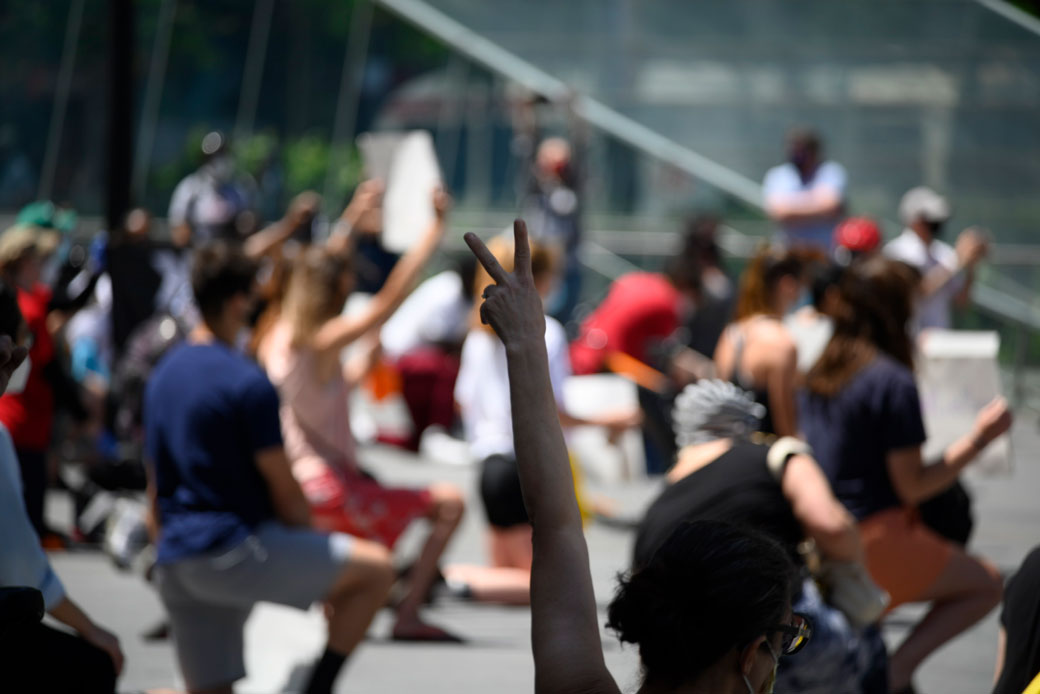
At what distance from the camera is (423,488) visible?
7.14 metres

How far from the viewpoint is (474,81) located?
18.6m

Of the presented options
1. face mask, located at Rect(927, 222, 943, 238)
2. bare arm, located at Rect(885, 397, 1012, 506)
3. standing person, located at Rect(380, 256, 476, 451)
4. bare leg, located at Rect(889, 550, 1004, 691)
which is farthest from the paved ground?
standing person, located at Rect(380, 256, 476, 451)

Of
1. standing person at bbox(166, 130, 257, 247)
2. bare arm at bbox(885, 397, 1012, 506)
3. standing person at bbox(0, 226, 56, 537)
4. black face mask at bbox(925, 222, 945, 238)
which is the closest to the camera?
bare arm at bbox(885, 397, 1012, 506)

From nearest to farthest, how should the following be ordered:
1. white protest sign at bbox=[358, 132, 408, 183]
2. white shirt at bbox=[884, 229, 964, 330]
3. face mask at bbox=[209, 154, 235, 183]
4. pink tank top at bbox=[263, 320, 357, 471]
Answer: pink tank top at bbox=[263, 320, 357, 471] < white protest sign at bbox=[358, 132, 408, 183] < white shirt at bbox=[884, 229, 964, 330] < face mask at bbox=[209, 154, 235, 183]

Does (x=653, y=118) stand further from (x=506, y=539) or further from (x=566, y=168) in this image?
(x=506, y=539)

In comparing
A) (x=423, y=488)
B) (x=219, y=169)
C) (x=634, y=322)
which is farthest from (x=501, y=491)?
(x=219, y=169)

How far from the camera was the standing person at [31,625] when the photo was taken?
9.61ft

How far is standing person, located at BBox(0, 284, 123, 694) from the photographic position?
293 cm

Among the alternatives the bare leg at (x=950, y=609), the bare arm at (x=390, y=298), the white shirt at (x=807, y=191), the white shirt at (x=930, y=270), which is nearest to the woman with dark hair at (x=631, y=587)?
the bare leg at (x=950, y=609)

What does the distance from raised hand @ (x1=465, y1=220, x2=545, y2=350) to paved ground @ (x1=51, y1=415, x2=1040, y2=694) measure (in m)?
2.09

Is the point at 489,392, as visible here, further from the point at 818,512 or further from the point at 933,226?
the point at 933,226

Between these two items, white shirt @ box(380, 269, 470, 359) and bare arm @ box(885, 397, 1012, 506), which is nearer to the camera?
bare arm @ box(885, 397, 1012, 506)

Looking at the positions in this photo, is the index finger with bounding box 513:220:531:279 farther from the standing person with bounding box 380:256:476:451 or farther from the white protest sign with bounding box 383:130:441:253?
the standing person with bounding box 380:256:476:451

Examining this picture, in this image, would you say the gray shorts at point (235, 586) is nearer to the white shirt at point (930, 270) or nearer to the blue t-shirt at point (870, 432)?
the blue t-shirt at point (870, 432)
